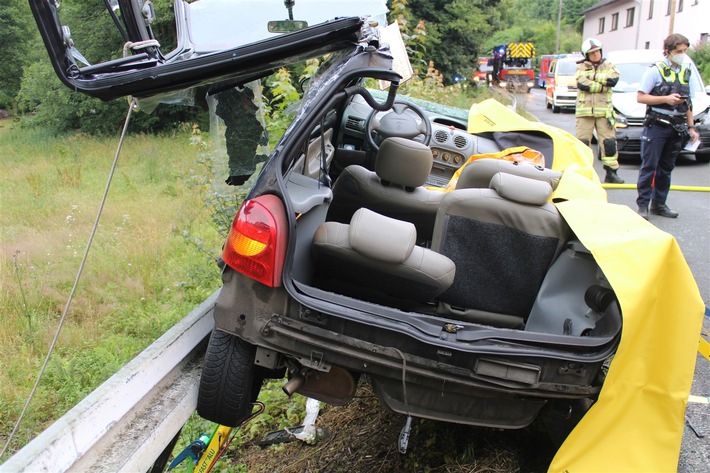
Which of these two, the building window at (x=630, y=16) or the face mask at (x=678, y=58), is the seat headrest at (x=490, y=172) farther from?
the building window at (x=630, y=16)

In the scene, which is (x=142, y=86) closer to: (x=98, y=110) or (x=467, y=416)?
(x=467, y=416)

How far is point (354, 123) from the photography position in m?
4.91

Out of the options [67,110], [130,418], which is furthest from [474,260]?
[67,110]

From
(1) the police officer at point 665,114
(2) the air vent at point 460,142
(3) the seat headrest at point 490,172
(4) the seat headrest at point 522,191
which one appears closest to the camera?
(4) the seat headrest at point 522,191

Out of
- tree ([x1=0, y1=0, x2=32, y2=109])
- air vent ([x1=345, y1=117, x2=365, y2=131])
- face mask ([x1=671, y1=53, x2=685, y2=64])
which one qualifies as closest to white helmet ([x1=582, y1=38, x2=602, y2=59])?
face mask ([x1=671, y1=53, x2=685, y2=64])

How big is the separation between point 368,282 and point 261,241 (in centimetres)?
64

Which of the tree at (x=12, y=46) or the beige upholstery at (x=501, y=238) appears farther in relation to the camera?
the tree at (x=12, y=46)

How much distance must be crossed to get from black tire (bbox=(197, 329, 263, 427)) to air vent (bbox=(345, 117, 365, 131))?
2.58 meters

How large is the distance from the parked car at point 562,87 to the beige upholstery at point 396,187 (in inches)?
700

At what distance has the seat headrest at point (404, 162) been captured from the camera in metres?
3.50

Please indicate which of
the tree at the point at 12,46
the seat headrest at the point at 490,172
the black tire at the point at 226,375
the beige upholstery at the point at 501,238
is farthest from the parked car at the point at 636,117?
the tree at the point at 12,46

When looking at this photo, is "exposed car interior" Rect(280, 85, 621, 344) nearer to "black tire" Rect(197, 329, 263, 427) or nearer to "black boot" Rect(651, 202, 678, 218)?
"black tire" Rect(197, 329, 263, 427)

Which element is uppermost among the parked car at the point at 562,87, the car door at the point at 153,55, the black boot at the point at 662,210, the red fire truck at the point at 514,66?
the car door at the point at 153,55

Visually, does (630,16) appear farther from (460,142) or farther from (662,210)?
(460,142)
